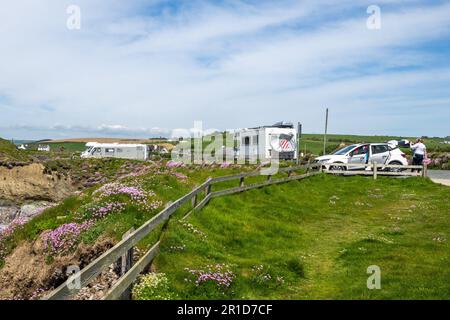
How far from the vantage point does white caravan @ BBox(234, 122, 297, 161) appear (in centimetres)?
3762

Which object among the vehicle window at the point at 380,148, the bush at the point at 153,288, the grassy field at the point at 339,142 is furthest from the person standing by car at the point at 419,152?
the grassy field at the point at 339,142

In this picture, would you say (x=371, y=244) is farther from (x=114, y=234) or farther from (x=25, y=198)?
(x=25, y=198)

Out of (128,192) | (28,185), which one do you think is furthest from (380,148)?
(28,185)

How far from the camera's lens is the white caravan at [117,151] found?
59.9 meters

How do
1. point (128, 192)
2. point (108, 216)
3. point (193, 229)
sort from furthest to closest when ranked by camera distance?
point (128, 192), point (108, 216), point (193, 229)

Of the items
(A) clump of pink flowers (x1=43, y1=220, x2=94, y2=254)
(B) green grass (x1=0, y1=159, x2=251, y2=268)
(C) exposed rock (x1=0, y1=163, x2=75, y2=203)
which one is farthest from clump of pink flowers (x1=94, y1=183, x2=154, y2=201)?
(C) exposed rock (x1=0, y1=163, x2=75, y2=203)

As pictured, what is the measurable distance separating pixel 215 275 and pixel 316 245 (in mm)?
5148

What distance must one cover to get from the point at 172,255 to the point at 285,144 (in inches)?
1170

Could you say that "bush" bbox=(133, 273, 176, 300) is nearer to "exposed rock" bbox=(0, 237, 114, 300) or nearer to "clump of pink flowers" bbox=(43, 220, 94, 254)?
"exposed rock" bbox=(0, 237, 114, 300)

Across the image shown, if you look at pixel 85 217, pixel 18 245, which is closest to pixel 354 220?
pixel 85 217

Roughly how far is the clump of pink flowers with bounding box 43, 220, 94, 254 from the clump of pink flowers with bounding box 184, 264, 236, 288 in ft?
14.5

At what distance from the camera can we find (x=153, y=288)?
25.5 feet

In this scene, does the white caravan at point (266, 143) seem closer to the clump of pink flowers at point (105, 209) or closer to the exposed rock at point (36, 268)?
the clump of pink flowers at point (105, 209)

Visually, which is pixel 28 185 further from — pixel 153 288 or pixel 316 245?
pixel 153 288
